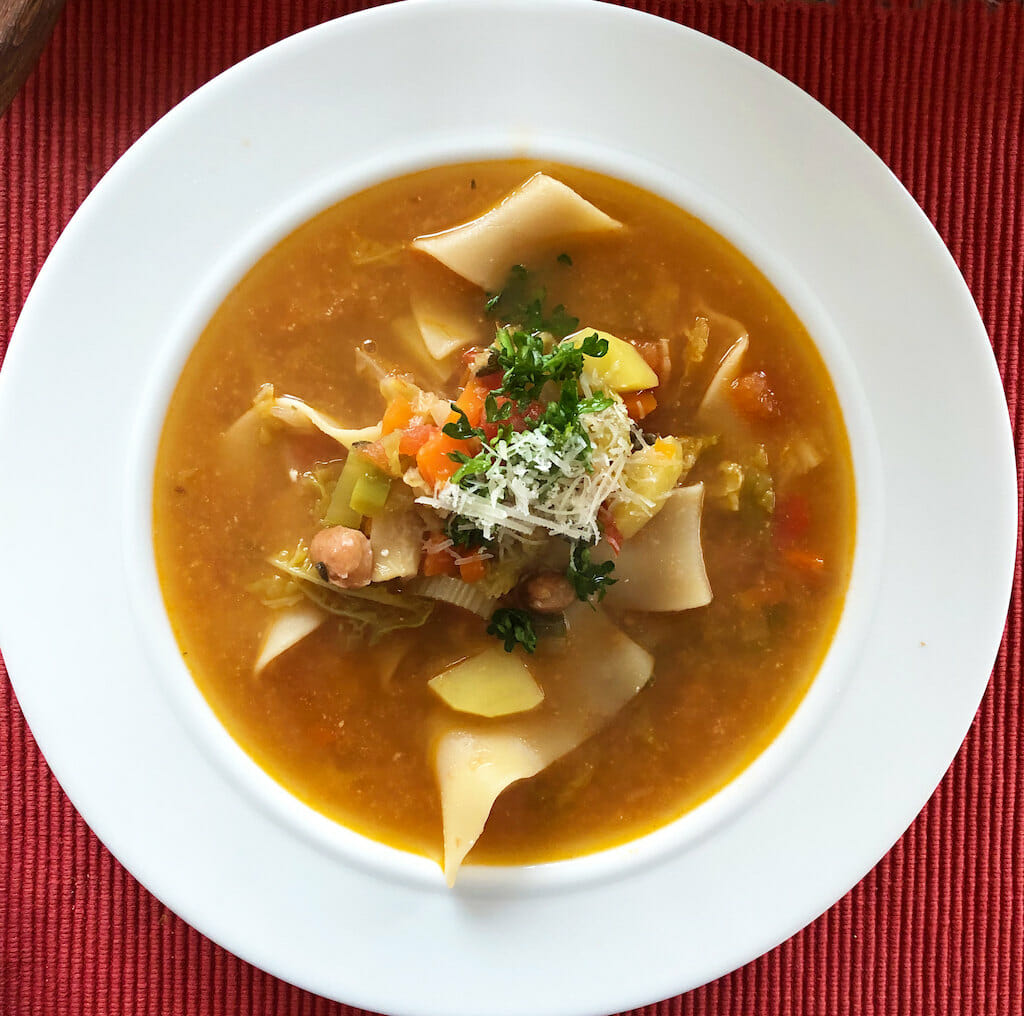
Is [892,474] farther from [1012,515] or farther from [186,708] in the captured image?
[186,708]

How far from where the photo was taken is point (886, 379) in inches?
102

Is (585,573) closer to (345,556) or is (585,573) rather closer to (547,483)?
(547,483)

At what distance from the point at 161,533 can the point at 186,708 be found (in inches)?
19.3

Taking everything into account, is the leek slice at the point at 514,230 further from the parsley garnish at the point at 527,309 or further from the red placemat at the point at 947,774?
the red placemat at the point at 947,774

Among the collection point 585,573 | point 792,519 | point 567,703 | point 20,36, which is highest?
point 20,36

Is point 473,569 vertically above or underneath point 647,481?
underneath

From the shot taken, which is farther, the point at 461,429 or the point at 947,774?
the point at 947,774

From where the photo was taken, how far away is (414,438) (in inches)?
97.5

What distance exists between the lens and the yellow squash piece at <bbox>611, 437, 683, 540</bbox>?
2.50m

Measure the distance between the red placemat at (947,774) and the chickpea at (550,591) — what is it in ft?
4.68

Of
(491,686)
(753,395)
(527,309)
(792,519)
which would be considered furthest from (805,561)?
(527,309)

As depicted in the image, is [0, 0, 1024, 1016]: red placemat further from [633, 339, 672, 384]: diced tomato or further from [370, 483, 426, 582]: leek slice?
[370, 483, 426, 582]: leek slice

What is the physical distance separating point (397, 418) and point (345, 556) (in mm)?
393

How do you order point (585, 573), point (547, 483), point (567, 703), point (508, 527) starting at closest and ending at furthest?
point (547, 483) → point (508, 527) → point (585, 573) → point (567, 703)
